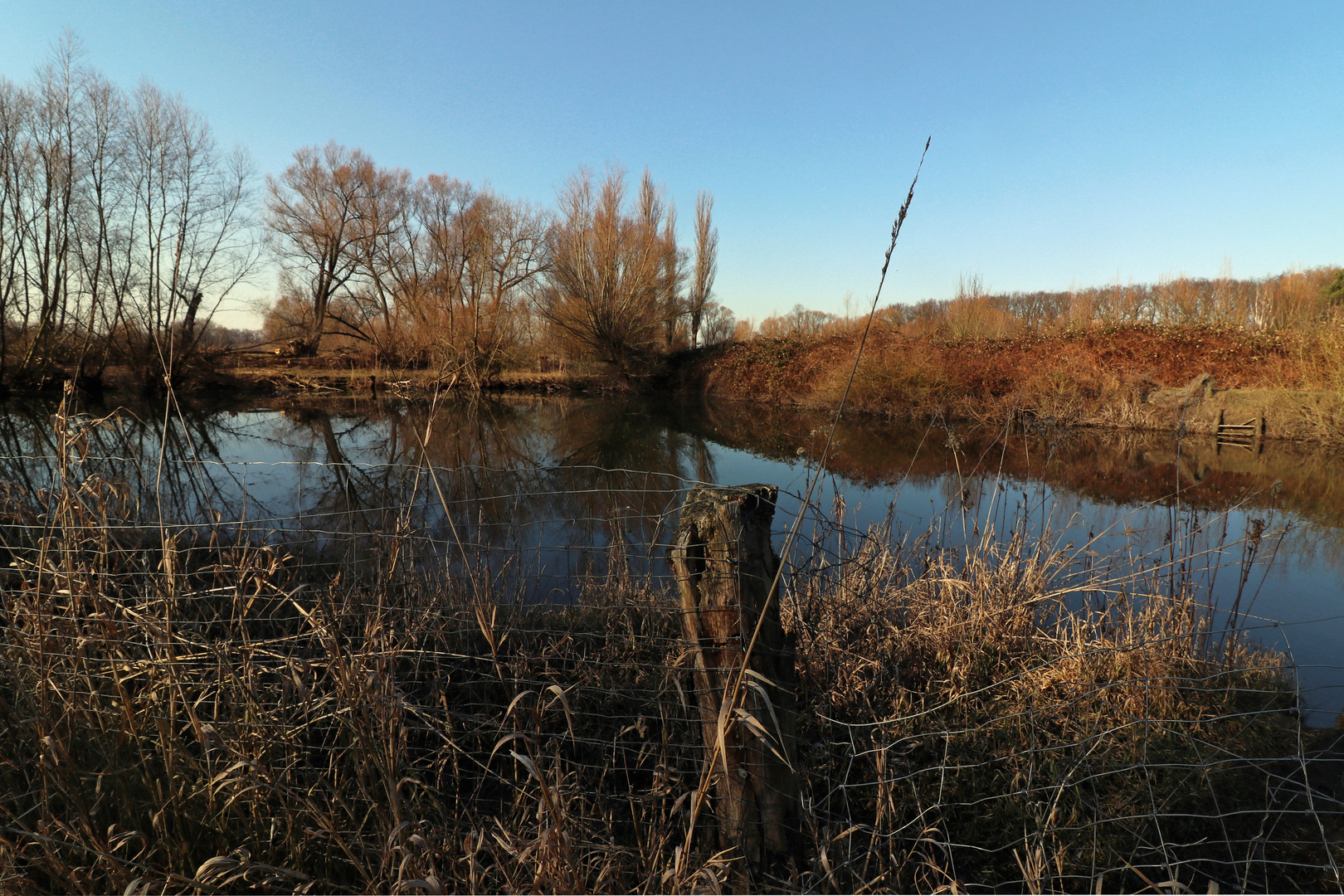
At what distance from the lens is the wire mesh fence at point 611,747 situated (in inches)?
57.5

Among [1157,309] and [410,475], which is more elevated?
[1157,309]

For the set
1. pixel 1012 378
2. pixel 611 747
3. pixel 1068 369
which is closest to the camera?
pixel 611 747

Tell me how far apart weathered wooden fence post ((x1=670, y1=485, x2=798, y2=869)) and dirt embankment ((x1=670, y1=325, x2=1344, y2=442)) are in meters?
11.7

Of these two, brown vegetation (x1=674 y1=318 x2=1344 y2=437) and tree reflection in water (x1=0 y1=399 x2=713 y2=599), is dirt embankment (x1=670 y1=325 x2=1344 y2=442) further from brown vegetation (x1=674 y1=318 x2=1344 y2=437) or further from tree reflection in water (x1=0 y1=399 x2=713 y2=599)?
tree reflection in water (x1=0 y1=399 x2=713 y2=599)

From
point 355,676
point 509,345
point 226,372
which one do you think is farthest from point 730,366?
point 355,676

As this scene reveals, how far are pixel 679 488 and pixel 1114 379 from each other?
48.7 ft

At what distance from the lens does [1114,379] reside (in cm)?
1390

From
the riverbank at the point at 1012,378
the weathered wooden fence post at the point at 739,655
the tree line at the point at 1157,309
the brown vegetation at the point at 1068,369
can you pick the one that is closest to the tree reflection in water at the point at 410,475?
the weathered wooden fence post at the point at 739,655

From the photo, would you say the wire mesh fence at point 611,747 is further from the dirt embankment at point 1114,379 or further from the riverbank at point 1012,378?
the dirt embankment at point 1114,379

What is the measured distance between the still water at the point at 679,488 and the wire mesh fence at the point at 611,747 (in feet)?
1.15

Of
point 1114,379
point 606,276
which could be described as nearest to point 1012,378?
point 1114,379

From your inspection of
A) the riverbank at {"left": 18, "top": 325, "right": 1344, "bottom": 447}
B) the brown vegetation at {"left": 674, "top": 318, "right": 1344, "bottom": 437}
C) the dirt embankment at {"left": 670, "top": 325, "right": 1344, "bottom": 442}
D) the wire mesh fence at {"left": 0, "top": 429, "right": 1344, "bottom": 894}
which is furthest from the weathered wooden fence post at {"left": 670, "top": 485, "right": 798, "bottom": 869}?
the dirt embankment at {"left": 670, "top": 325, "right": 1344, "bottom": 442}

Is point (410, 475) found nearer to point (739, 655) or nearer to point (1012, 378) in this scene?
point (739, 655)

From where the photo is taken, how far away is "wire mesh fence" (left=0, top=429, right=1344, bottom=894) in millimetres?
1461
